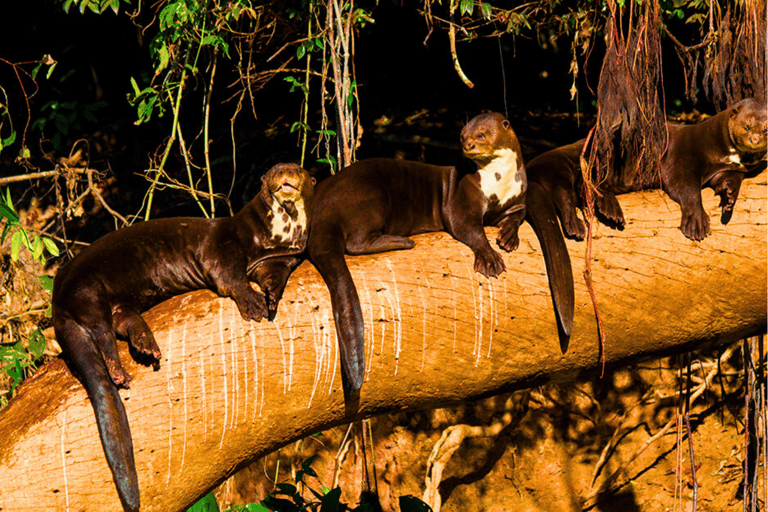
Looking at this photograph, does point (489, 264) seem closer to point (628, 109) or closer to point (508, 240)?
point (508, 240)

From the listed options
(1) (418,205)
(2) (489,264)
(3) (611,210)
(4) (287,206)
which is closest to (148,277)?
(4) (287,206)

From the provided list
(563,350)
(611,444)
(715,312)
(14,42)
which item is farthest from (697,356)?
(14,42)

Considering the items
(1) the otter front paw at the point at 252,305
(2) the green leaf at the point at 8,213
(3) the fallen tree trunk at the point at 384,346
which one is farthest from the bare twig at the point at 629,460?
(2) the green leaf at the point at 8,213

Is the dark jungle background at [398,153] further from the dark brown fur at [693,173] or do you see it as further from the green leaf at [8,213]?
the green leaf at [8,213]

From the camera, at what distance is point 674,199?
2496 millimetres

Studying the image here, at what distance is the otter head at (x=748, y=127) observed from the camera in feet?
8.11

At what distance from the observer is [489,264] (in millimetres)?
2287

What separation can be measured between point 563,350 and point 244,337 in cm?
96

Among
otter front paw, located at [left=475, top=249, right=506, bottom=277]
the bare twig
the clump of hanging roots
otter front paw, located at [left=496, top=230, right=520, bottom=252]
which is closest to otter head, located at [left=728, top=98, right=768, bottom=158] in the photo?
the clump of hanging roots

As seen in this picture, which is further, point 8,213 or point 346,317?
point 8,213

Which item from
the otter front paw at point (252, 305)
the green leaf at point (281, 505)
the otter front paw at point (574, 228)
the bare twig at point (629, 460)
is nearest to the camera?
the otter front paw at point (252, 305)

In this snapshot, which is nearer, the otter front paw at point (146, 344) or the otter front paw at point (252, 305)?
the otter front paw at point (146, 344)

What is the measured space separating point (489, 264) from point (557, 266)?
0.66 feet

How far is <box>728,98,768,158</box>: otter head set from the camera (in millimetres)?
2471
